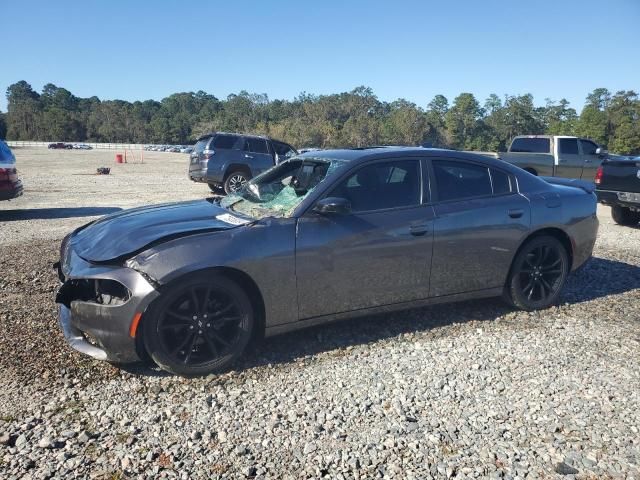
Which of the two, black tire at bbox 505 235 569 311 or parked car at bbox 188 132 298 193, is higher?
parked car at bbox 188 132 298 193

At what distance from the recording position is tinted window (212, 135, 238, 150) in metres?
14.3

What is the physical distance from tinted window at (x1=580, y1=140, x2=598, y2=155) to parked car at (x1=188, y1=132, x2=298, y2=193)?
341 inches

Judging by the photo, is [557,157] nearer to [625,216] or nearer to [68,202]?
[625,216]

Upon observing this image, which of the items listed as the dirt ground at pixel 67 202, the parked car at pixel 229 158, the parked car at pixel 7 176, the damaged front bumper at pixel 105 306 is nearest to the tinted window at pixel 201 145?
the parked car at pixel 229 158

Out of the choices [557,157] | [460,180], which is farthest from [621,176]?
[460,180]

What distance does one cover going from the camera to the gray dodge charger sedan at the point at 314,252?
335cm

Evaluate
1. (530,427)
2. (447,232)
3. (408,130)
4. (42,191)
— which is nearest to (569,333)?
(447,232)

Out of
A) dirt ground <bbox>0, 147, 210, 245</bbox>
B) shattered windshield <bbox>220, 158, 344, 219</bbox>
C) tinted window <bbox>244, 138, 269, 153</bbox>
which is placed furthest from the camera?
tinted window <bbox>244, 138, 269, 153</bbox>

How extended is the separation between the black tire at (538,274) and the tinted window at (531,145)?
11.2 metres

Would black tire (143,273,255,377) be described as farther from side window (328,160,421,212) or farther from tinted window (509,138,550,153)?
tinted window (509,138,550,153)

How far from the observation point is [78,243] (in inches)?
153

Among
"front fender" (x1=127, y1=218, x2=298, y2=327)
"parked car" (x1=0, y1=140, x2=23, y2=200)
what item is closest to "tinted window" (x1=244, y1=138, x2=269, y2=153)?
"parked car" (x1=0, y1=140, x2=23, y2=200)

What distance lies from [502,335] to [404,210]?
1.38 meters

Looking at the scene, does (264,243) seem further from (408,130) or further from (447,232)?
(408,130)
